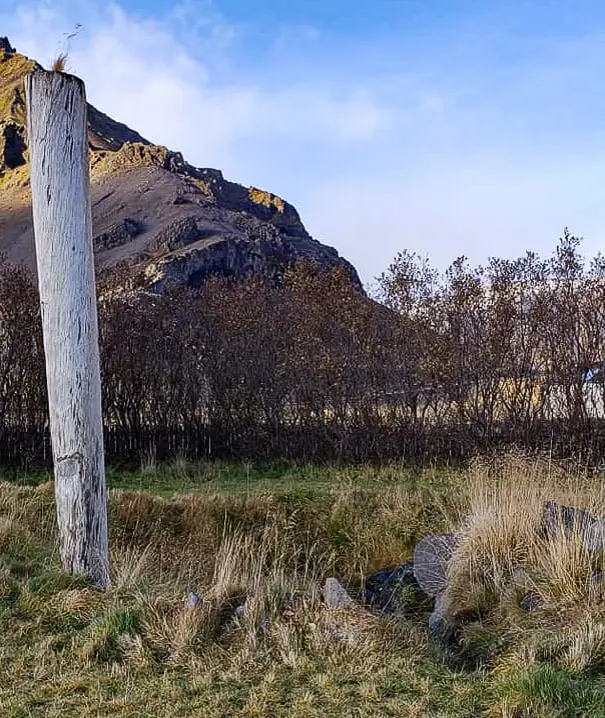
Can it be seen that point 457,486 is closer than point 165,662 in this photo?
No

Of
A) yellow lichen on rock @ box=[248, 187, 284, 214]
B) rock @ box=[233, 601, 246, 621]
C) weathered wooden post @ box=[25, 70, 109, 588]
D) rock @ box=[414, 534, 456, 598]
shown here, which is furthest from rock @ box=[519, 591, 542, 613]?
yellow lichen on rock @ box=[248, 187, 284, 214]

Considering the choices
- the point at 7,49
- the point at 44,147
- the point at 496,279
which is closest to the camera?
the point at 44,147

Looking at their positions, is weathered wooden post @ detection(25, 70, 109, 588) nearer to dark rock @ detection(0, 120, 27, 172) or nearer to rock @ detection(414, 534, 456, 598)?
rock @ detection(414, 534, 456, 598)

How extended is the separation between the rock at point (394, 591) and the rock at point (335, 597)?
25.9 inches

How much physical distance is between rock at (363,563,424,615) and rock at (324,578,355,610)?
66 centimetres

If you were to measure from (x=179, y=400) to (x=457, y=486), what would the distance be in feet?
17.2

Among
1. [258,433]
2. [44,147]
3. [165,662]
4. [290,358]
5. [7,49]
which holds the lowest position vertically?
[165,662]

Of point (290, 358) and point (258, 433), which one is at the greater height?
point (290, 358)

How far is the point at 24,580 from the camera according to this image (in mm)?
4539

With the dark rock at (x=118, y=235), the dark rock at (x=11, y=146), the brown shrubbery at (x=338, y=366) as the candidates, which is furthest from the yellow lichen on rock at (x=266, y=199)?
the brown shrubbery at (x=338, y=366)

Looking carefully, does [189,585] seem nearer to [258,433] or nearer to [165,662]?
[165,662]

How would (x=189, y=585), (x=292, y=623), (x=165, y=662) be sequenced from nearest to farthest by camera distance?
(x=165, y=662), (x=292, y=623), (x=189, y=585)

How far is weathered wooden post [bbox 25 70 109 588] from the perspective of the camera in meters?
4.39

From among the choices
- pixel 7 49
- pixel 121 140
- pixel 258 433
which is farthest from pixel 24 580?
pixel 7 49
